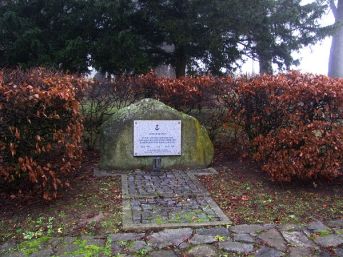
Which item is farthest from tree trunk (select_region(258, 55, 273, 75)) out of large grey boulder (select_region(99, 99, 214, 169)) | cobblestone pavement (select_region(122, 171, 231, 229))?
cobblestone pavement (select_region(122, 171, 231, 229))

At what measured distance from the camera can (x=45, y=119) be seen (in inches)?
186

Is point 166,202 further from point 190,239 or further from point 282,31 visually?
point 282,31

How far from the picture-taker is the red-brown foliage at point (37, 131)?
448 centimetres

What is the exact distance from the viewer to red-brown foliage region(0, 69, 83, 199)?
4.48m

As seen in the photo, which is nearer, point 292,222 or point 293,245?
point 293,245

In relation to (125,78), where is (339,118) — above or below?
below

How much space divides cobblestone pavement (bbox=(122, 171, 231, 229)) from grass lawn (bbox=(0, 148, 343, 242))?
0.42 ft

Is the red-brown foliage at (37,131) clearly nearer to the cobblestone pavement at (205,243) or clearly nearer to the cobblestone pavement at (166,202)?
the cobblestone pavement at (166,202)

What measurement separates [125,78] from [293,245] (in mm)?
4686

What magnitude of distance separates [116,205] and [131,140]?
5.72 feet

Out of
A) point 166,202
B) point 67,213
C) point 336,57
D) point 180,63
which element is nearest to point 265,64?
point 180,63

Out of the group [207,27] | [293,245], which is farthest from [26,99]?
[207,27]

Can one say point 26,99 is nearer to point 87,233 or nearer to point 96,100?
point 87,233

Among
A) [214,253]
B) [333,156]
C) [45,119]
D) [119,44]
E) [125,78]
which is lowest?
[214,253]
